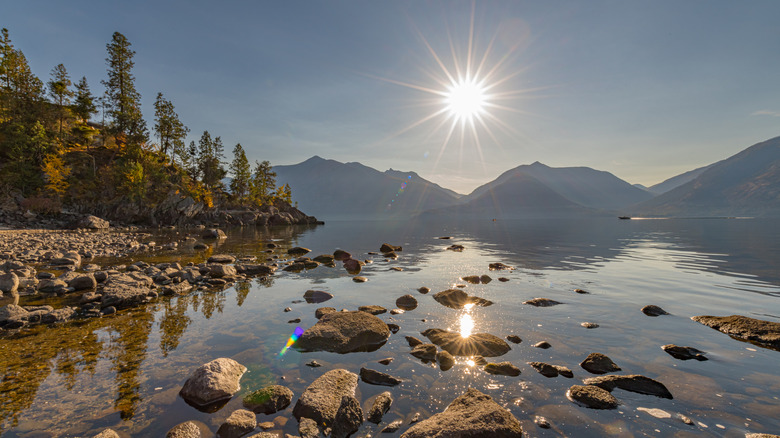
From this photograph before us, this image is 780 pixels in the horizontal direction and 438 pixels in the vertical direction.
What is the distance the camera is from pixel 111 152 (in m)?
75.1

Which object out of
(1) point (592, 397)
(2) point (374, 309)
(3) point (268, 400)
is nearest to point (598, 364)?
(1) point (592, 397)

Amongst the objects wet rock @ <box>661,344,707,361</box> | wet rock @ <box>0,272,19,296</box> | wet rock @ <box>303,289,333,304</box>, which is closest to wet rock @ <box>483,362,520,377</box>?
wet rock @ <box>661,344,707,361</box>

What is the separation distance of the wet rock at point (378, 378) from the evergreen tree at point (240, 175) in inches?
4357

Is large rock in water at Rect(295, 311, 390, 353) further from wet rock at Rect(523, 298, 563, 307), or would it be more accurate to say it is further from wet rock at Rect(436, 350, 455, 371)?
wet rock at Rect(523, 298, 563, 307)

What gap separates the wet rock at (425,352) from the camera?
8920mm

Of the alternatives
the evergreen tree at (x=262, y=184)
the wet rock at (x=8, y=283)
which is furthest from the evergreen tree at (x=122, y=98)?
Answer: the wet rock at (x=8, y=283)

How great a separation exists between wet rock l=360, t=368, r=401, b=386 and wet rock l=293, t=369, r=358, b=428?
0.31 m

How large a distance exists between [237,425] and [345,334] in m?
4.56

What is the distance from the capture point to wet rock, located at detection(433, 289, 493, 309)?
1449cm

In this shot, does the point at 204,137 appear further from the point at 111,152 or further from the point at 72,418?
the point at 72,418

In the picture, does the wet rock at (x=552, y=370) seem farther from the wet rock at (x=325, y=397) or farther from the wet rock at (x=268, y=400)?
the wet rock at (x=268, y=400)

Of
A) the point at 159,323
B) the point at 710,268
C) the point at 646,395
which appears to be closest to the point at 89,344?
the point at 159,323

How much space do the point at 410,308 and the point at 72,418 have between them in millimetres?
10989

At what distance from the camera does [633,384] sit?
7.24 m
